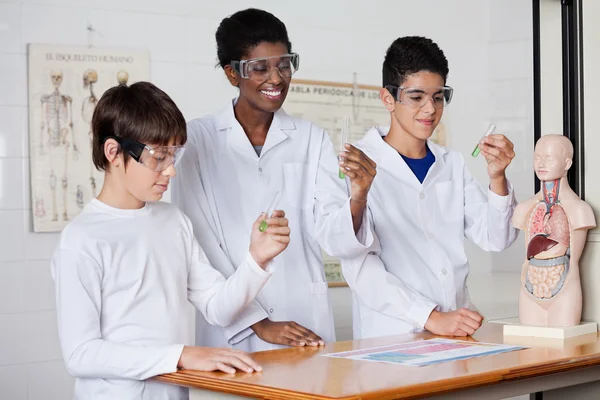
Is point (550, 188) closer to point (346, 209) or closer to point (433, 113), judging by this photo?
point (433, 113)

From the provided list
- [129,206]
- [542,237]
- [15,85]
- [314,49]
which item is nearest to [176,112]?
[129,206]

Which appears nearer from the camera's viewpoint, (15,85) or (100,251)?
(100,251)

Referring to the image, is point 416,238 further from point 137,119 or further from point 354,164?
point 137,119

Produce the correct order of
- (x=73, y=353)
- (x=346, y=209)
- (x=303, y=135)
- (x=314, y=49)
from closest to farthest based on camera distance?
(x=73, y=353), (x=346, y=209), (x=303, y=135), (x=314, y=49)

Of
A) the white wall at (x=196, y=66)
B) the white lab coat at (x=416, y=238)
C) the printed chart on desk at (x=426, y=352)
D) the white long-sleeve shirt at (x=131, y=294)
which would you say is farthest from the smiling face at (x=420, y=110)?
the white wall at (x=196, y=66)

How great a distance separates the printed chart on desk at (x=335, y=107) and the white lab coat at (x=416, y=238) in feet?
6.13

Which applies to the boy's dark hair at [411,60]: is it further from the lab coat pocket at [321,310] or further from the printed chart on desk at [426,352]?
the printed chart on desk at [426,352]

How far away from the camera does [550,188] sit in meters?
2.43

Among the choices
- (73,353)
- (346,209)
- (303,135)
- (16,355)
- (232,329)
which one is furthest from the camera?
(16,355)

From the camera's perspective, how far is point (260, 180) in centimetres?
263

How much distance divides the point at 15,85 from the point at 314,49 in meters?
1.55

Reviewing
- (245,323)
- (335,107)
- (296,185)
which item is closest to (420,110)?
(296,185)

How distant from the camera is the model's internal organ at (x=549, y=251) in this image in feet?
7.88

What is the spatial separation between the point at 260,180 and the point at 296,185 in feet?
0.36
